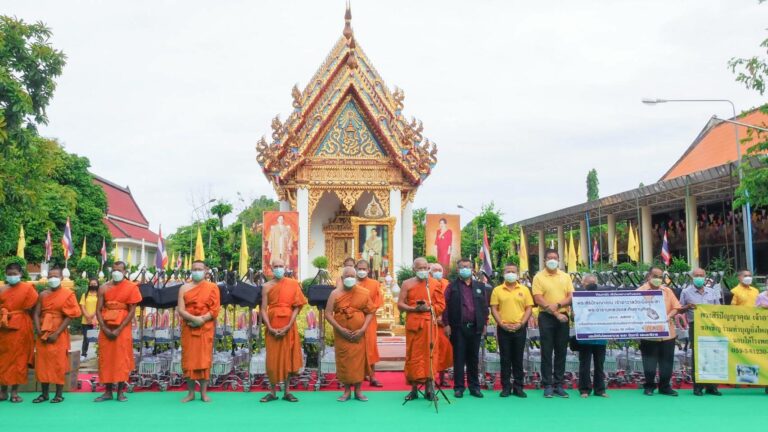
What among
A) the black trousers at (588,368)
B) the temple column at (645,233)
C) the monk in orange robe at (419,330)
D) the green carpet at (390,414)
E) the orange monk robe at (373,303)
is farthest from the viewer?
the temple column at (645,233)

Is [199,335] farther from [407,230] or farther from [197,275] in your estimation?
[407,230]

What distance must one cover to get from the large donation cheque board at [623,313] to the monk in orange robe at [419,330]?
1916mm

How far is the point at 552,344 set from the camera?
8.24 meters

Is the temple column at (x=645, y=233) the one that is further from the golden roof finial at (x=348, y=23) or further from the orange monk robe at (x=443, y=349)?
the orange monk robe at (x=443, y=349)

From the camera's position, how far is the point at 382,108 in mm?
21688

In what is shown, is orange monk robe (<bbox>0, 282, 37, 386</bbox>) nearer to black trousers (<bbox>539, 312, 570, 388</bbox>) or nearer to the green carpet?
the green carpet

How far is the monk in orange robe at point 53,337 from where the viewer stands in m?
8.11

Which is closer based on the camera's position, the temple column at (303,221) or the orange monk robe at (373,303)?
the orange monk robe at (373,303)

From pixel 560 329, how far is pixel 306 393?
11.0 feet

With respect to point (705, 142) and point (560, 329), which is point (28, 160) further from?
point (705, 142)

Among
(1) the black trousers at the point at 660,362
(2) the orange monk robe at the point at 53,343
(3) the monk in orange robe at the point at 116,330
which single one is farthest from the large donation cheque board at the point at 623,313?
(2) the orange monk robe at the point at 53,343

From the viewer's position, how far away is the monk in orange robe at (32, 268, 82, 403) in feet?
26.6

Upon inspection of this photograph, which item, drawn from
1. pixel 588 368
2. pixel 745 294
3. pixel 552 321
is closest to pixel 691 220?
pixel 745 294

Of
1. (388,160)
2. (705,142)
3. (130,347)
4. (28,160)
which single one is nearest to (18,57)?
(28,160)
